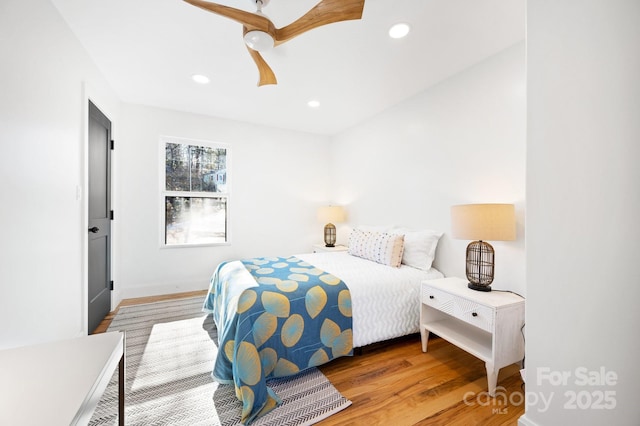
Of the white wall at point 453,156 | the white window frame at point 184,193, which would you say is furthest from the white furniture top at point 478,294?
the white window frame at point 184,193

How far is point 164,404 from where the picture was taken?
157cm

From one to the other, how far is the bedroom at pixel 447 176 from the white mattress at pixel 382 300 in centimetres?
57

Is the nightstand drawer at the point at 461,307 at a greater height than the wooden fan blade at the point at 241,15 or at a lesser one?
lesser

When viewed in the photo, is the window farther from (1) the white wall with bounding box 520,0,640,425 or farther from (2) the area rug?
(1) the white wall with bounding box 520,0,640,425

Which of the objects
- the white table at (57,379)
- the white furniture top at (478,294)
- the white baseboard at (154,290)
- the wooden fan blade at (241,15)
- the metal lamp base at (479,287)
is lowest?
the white baseboard at (154,290)

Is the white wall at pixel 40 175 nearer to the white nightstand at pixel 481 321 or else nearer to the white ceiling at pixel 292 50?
the white ceiling at pixel 292 50

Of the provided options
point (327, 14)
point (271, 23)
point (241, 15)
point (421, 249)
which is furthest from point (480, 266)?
point (241, 15)

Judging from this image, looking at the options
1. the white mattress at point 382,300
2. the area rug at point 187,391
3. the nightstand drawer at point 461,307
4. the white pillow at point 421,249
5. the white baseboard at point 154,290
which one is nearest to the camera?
the area rug at point 187,391

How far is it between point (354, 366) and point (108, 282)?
2855 millimetres

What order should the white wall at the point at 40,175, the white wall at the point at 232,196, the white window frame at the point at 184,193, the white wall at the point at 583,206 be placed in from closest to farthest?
the white wall at the point at 583,206
the white wall at the point at 40,175
the white wall at the point at 232,196
the white window frame at the point at 184,193

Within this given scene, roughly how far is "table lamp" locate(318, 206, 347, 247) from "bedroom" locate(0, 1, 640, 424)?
0.64 metres

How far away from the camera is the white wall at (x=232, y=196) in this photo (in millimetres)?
3393

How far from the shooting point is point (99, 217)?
2.66 metres

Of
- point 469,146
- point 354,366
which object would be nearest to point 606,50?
point 469,146
